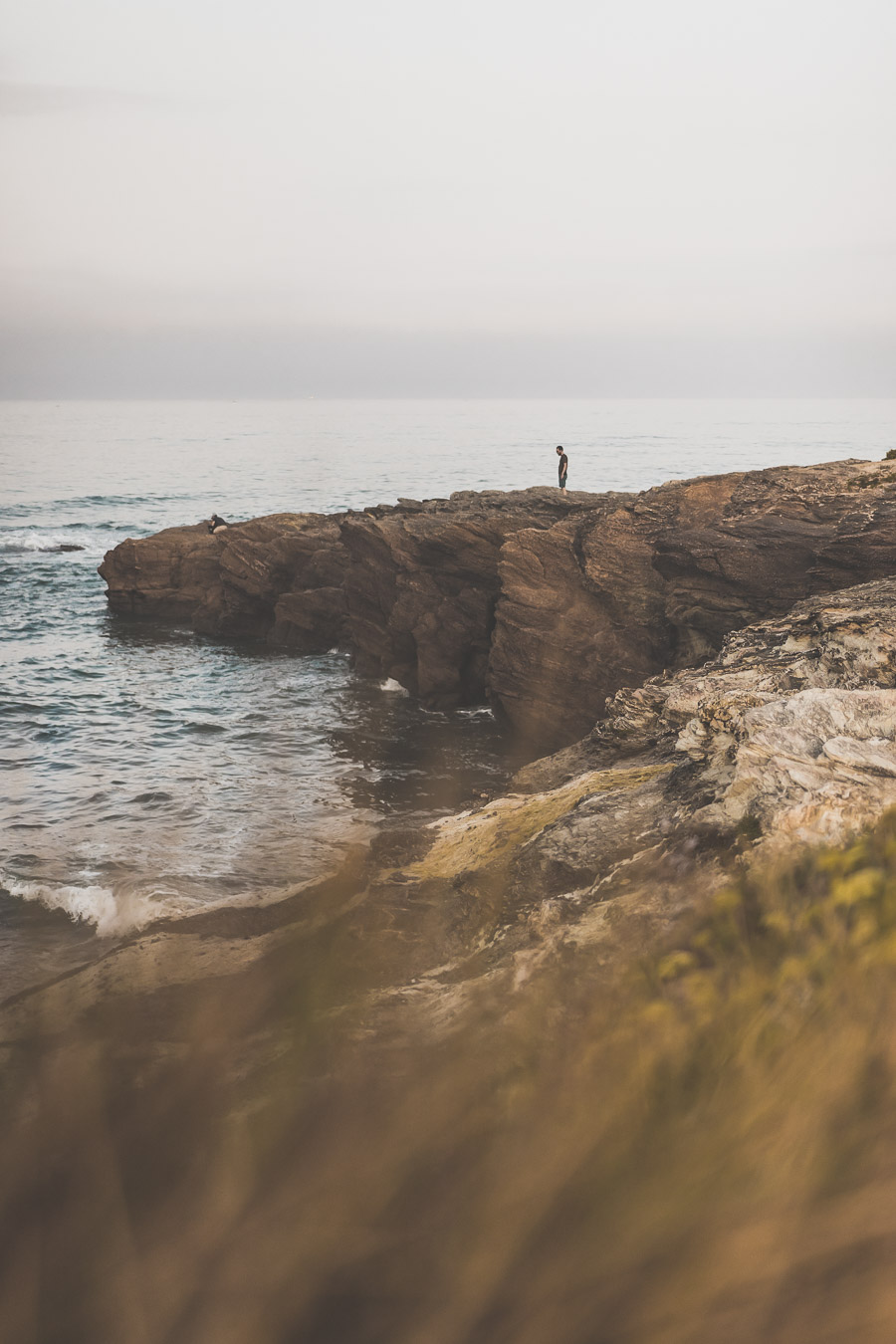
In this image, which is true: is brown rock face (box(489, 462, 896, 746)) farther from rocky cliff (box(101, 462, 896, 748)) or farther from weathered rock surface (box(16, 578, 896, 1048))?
weathered rock surface (box(16, 578, 896, 1048))

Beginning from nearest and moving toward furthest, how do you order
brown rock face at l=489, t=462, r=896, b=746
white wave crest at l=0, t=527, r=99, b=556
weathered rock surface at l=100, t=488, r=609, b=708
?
brown rock face at l=489, t=462, r=896, b=746 < weathered rock surface at l=100, t=488, r=609, b=708 < white wave crest at l=0, t=527, r=99, b=556

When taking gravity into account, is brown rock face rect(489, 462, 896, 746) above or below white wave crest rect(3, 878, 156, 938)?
above

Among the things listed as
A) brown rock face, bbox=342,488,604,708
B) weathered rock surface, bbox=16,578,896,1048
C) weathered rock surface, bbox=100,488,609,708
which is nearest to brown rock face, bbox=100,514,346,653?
weathered rock surface, bbox=100,488,609,708

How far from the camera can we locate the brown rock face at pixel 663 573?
13.3m

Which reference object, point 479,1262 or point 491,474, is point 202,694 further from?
point 491,474

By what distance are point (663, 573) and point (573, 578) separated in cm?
203

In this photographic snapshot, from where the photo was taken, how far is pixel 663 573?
15.2 m

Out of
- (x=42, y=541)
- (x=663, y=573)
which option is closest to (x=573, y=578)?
(x=663, y=573)

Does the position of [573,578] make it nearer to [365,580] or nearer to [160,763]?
[365,580]

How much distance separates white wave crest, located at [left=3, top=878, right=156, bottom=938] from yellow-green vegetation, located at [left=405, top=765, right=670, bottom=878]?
3975 mm

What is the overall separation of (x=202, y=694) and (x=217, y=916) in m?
12.6

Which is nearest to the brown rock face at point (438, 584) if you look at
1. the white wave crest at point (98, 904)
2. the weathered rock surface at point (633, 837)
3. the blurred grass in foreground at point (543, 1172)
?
the white wave crest at point (98, 904)

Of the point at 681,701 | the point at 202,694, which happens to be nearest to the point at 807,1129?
the point at 681,701

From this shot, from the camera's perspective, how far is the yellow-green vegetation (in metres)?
6.50
